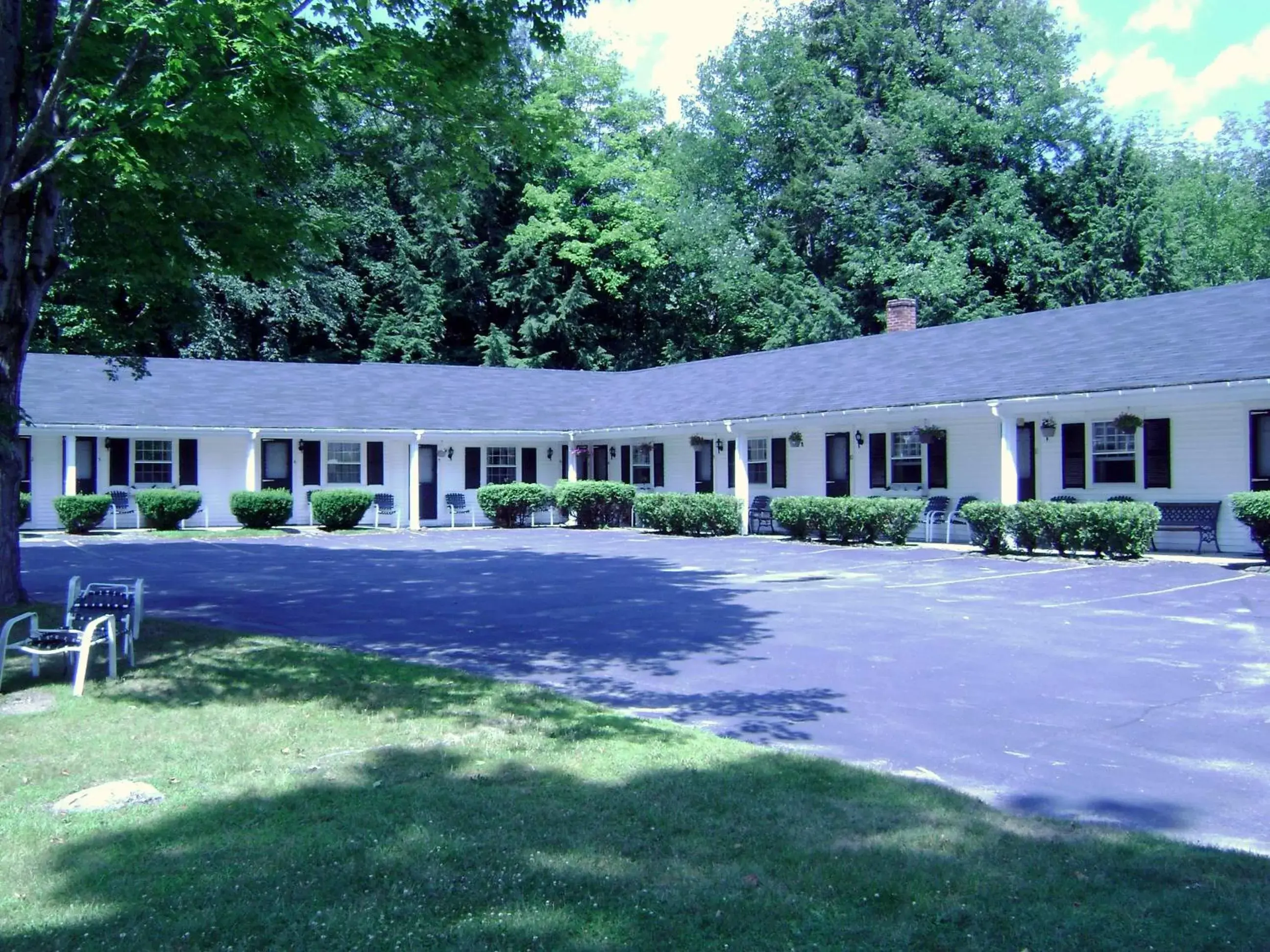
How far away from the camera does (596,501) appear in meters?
31.6

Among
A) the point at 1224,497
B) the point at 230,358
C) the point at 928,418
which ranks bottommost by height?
the point at 1224,497

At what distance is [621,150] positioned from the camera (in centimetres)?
4925

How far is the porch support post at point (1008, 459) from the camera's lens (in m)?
21.1

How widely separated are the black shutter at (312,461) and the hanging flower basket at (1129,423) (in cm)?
2146

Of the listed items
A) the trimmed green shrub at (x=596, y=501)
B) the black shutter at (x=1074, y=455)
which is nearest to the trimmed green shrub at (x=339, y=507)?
the trimmed green shrub at (x=596, y=501)

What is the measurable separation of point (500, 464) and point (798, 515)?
41.4ft

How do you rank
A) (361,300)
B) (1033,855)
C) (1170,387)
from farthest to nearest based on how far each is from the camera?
1. (361,300)
2. (1170,387)
3. (1033,855)

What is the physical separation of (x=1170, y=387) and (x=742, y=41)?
41.9 metres

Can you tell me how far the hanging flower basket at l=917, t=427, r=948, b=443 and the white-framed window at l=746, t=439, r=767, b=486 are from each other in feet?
17.6

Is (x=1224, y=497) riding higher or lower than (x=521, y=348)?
lower

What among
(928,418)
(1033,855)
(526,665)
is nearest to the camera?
(1033,855)

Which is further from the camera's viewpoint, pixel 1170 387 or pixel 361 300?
pixel 361 300

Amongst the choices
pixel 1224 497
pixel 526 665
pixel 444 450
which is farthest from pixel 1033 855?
pixel 444 450

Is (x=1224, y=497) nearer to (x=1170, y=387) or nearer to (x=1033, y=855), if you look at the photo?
(x=1170, y=387)
